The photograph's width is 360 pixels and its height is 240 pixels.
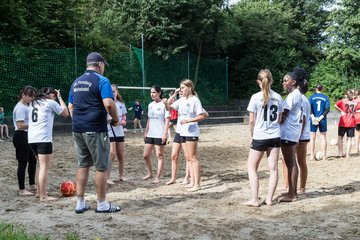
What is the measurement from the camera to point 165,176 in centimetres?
962

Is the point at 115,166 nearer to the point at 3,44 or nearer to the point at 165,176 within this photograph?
the point at 165,176

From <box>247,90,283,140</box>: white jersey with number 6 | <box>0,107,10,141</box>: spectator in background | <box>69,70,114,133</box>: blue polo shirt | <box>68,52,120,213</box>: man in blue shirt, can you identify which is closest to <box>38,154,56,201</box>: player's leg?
<box>68,52,120,213</box>: man in blue shirt

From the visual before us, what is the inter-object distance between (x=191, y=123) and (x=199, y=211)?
2.03 metres

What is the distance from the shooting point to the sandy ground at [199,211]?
5203 mm

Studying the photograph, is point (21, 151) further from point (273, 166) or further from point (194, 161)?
point (273, 166)

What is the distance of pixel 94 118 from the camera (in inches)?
233

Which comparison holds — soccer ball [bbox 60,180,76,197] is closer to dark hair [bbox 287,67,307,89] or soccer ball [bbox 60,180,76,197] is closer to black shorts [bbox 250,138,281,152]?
black shorts [bbox 250,138,281,152]

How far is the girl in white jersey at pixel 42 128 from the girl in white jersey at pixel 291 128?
3386 millimetres

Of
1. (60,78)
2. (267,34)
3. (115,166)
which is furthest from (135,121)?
(267,34)

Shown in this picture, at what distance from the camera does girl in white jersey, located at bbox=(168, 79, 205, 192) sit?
7840 millimetres

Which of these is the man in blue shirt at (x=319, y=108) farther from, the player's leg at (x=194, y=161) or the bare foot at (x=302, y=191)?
the player's leg at (x=194, y=161)

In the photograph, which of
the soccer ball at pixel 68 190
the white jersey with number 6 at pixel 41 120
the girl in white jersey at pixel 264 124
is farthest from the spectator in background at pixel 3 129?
the girl in white jersey at pixel 264 124

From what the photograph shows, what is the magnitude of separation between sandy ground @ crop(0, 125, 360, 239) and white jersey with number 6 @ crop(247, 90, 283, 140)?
3.43 ft

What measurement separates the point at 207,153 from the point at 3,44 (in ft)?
31.8
